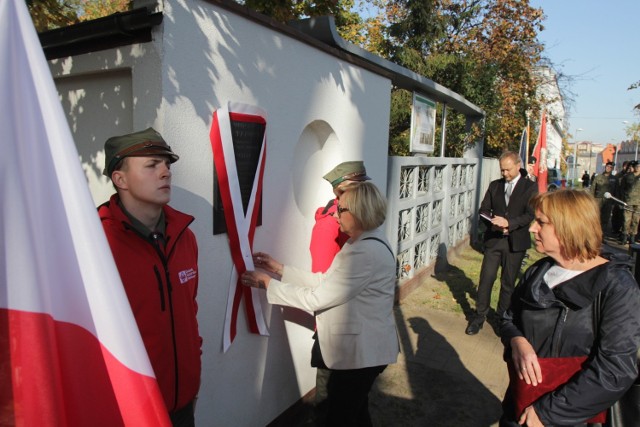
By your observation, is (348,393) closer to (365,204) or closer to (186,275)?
(365,204)

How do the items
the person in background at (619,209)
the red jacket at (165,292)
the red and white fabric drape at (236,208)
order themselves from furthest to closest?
the person in background at (619,209) < the red and white fabric drape at (236,208) < the red jacket at (165,292)

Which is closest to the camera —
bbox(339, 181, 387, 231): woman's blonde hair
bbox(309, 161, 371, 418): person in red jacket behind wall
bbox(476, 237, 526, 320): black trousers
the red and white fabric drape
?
bbox(339, 181, 387, 231): woman's blonde hair

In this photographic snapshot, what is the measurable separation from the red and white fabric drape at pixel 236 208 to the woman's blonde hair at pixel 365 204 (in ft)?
2.11

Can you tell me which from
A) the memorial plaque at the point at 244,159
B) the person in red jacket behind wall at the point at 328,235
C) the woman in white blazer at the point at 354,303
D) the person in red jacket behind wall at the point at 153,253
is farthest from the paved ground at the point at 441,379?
the person in red jacket behind wall at the point at 153,253

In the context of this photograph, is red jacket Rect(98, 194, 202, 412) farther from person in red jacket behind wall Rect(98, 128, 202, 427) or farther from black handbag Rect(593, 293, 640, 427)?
black handbag Rect(593, 293, 640, 427)

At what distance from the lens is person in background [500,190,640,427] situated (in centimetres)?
179

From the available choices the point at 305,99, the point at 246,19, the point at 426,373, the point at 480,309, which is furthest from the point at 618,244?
the point at 246,19

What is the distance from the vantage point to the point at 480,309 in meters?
5.44

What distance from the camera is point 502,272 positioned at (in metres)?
5.38

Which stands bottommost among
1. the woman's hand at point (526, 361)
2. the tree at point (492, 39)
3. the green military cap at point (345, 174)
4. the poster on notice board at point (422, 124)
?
the woman's hand at point (526, 361)

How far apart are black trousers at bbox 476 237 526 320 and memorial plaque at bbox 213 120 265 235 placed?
3457 millimetres

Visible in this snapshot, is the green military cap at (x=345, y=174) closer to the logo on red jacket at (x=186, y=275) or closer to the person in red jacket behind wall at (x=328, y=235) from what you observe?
the person in red jacket behind wall at (x=328, y=235)

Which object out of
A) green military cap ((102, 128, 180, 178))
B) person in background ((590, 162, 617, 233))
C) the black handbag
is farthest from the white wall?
person in background ((590, 162, 617, 233))

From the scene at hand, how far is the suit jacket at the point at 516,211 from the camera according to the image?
5.07 m
